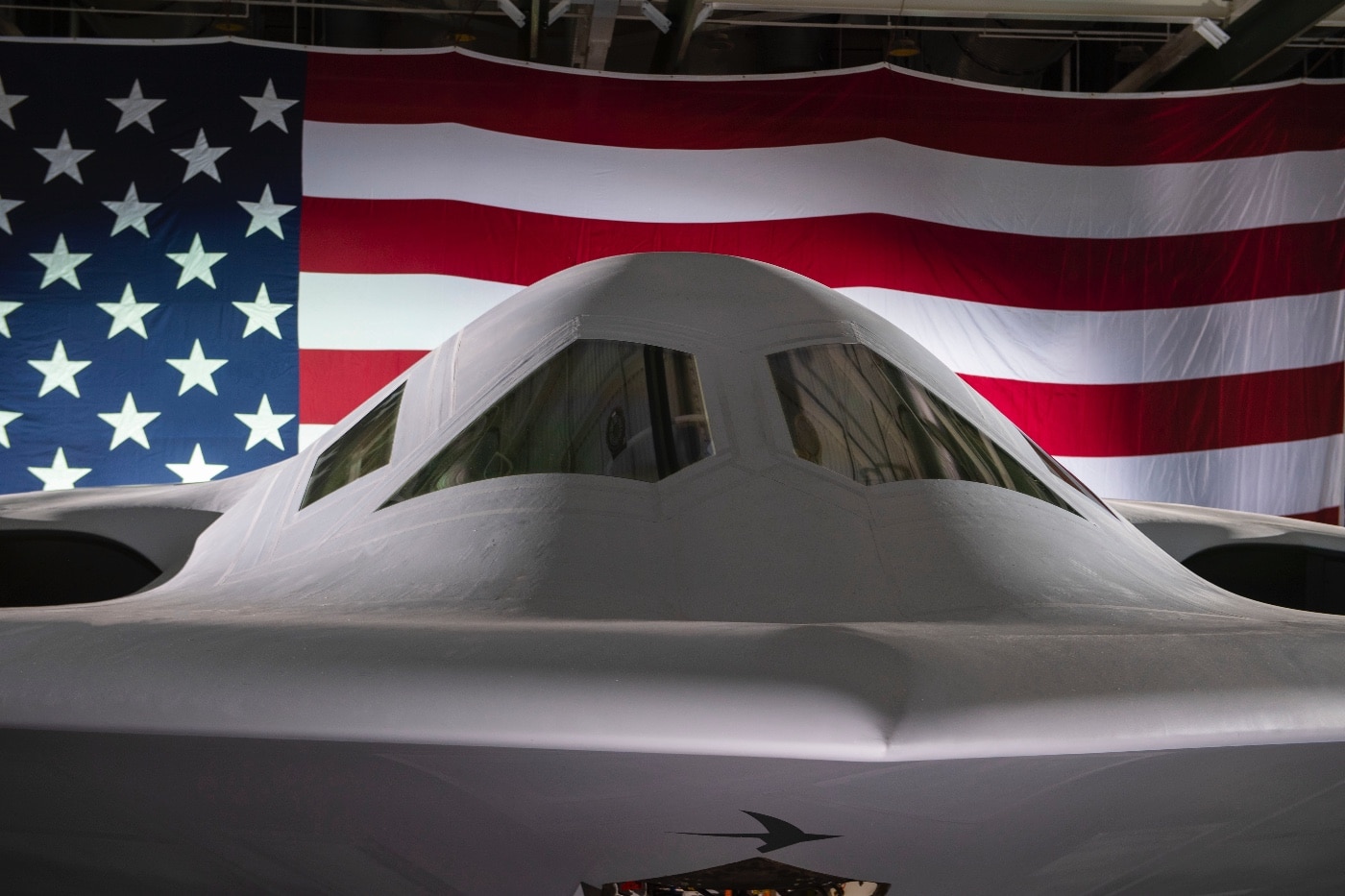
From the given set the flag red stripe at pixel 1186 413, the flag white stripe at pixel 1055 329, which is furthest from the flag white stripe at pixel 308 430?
the flag red stripe at pixel 1186 413

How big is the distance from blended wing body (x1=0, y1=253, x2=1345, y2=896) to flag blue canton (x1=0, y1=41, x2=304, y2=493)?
223 inches

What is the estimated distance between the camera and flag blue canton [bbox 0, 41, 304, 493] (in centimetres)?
716

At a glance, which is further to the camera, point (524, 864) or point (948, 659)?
point (524, 864)

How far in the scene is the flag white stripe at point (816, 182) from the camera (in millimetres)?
7496

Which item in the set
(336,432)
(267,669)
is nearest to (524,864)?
(267,669)

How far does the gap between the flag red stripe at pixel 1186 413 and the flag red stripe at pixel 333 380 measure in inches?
183

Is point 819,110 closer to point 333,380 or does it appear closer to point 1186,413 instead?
point 1186,413

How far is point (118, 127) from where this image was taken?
7.21m

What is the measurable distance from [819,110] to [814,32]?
3771 mm

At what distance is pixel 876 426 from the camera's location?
201 centimetres

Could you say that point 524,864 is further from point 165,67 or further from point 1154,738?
point 165,67

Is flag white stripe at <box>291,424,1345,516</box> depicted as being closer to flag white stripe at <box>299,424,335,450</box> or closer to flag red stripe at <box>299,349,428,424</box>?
flag red stripe at <box>299,349,428,424</box>

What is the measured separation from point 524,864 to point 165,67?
7411mm

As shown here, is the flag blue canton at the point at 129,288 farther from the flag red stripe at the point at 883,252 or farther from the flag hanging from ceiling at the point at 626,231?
the flag red stripe at the point at 883,252
